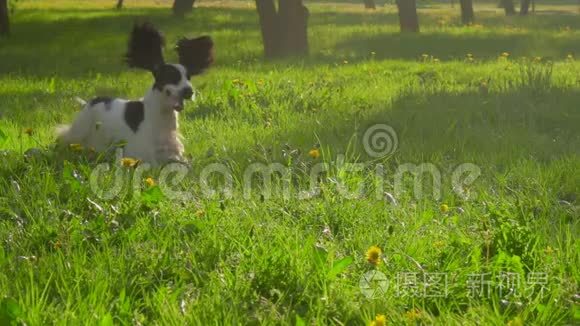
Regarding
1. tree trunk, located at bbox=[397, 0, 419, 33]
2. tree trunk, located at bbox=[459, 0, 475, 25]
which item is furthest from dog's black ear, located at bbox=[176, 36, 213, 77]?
tree trunk, located at bbox=[459, 0, 475, 25]


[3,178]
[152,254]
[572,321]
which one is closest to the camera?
[572,321]

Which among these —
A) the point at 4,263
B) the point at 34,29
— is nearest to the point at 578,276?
the point at 4,263

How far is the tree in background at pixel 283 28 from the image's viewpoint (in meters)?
17.2

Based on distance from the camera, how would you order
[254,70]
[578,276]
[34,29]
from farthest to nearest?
[34,29]
[254,70]
[578,276]

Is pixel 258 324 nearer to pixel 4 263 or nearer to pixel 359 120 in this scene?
pixel 4 263

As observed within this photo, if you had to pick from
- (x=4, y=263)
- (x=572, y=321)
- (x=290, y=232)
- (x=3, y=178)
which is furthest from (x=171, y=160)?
(x=572, y=321)

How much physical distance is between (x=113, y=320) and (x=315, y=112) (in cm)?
556

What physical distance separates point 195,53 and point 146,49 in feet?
1.58

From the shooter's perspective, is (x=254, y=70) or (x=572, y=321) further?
(x=254, y=70)

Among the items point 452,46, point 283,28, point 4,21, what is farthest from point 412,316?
point 4,21

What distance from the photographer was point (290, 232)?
409 centimetres

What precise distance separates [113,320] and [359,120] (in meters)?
5.09

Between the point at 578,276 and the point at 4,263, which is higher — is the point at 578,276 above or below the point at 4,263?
below

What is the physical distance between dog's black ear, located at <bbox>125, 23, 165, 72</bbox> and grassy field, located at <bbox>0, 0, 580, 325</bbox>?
0.77 meters
